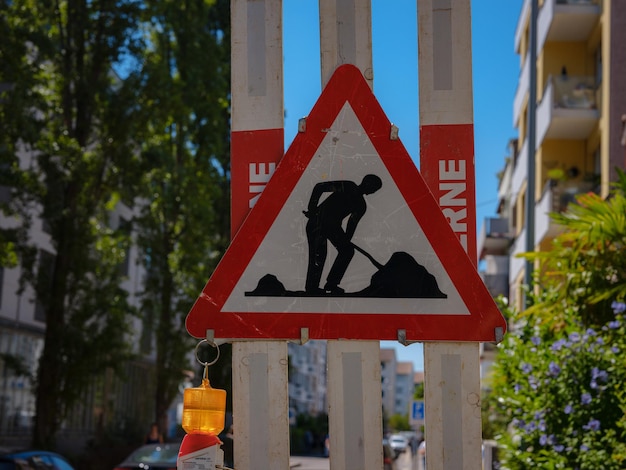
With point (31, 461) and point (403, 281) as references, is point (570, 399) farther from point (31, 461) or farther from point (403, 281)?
point (403, 281)

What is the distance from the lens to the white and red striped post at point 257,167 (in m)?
3.78

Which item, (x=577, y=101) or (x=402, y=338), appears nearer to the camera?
(x=402, y=338)

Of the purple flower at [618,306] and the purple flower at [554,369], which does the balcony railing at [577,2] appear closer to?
the purple flower at [618,306]

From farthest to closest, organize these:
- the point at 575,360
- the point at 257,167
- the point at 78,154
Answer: the point at 78,154
the point at 575,360
the point at 257,167

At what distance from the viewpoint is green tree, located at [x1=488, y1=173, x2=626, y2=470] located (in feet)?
34.0

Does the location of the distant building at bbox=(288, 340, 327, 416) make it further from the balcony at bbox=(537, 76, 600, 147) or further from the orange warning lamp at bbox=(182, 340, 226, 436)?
the orange warning lamp at bbox=(182, 340, 226, 436)

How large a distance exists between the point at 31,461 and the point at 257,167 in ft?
36.7

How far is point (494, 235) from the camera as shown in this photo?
54531mm

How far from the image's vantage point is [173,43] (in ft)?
117

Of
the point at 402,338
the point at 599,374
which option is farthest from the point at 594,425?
the point at 402,338

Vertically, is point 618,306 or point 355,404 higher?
point 618,306

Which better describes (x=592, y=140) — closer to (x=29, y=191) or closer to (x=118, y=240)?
(x=118, y=240)

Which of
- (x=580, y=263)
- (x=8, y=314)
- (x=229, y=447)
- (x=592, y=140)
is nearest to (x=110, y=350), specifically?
(x=8, y=314)

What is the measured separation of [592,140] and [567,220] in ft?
75.4
